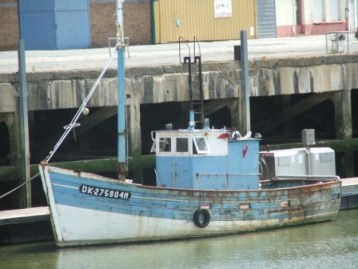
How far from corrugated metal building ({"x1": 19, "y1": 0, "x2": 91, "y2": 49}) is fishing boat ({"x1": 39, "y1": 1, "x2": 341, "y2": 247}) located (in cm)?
1687

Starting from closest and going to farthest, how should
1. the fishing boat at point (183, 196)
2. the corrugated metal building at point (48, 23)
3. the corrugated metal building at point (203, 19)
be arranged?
the fishing boat at point (183, 196), the corrugated metal building at point (48, 23), the corrugated metal building at point (203, 19)

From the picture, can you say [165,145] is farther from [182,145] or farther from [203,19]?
[203,19]

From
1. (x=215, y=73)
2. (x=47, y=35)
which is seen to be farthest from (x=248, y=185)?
(x=47, y=35)

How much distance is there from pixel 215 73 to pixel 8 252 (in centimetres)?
712

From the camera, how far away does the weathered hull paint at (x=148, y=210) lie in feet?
90.8

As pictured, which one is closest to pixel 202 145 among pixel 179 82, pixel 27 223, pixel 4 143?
pixel 179 82

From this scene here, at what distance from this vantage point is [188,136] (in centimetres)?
2911

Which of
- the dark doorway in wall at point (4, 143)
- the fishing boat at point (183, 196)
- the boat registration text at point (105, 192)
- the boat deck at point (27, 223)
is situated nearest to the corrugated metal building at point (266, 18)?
the dark doorway in wall at point (4, 143)

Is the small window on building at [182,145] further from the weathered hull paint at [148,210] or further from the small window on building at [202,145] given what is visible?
the weathered hull paint at [148,210]

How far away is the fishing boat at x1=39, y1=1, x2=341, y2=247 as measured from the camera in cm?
2780

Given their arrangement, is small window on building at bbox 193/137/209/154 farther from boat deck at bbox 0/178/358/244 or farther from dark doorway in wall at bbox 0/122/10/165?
dark doorway in wall at bbox 0/122/10/165

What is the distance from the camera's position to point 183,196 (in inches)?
1120

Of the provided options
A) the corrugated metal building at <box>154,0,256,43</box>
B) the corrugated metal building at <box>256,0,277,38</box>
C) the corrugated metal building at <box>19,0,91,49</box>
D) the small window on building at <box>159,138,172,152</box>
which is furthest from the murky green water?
the corrugated metal building at <box>256,0,277,38</box>

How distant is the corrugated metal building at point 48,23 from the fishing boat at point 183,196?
16875mm
